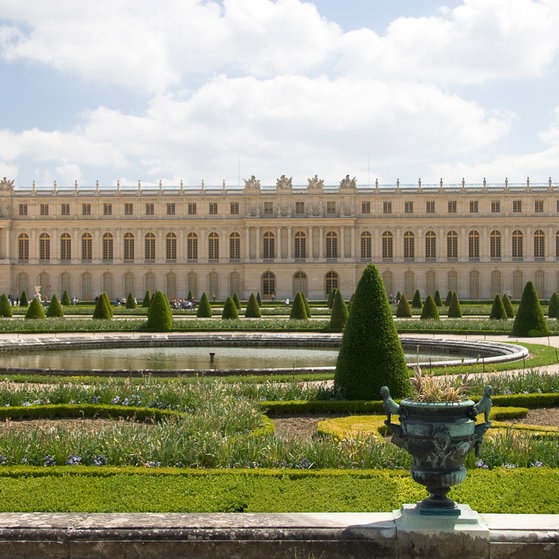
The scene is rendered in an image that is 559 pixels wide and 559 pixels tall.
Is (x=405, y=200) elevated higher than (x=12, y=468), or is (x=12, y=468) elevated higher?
(x=405, y=200)

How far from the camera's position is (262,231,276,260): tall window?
59.9 meters

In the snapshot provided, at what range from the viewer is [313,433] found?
9859mm

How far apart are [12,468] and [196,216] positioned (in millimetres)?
53830

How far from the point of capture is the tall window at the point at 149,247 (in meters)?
60.8

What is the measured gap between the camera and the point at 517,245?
5903cm

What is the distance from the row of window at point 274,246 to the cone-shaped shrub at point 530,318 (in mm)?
34241

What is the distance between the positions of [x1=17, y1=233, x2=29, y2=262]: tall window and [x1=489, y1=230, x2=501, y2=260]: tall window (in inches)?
1406

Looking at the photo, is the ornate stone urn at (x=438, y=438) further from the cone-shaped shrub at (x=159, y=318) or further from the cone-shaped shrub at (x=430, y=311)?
the cone-shaped shrub at (x=430, y=311)

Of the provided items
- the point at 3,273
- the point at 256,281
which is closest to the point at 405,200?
the point at 256,281

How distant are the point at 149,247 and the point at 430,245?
21.8 meters

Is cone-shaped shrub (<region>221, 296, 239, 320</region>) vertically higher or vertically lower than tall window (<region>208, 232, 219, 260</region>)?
lower

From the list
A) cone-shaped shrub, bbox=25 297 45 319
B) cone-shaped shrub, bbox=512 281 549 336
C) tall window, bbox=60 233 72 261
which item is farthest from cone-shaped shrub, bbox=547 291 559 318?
tall window, bbox=60 233 72 261

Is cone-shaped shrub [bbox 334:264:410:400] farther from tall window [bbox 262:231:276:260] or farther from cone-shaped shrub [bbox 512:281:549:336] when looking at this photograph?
tall window [bbox 262:231:276:260]

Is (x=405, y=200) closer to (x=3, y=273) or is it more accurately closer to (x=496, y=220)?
(x=496, y=220)
